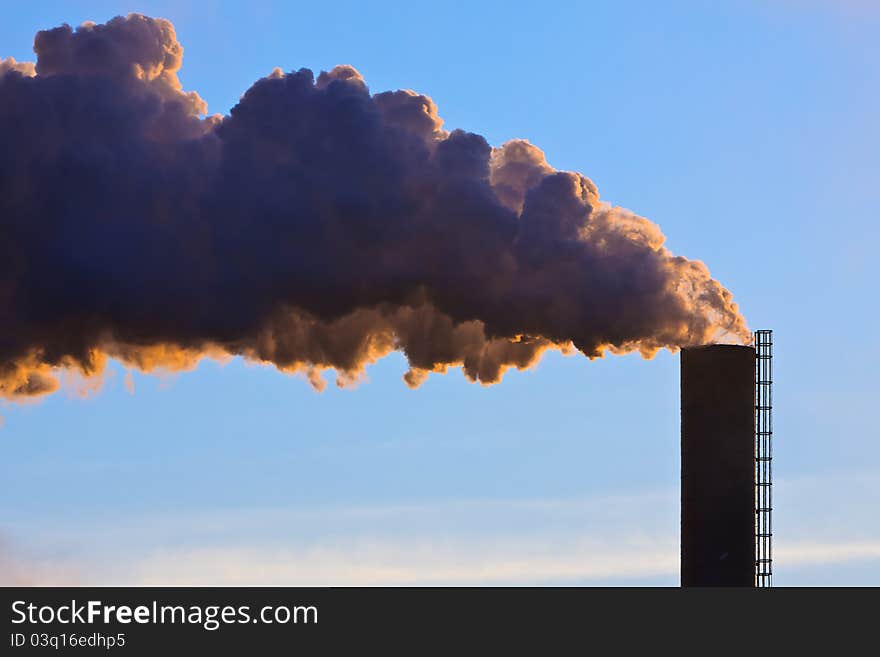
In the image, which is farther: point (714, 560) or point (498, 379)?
point (498, 379)

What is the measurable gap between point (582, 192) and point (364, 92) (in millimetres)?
8997

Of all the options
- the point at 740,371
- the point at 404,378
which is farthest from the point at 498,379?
the point at 740,371

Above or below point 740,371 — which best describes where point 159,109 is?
above

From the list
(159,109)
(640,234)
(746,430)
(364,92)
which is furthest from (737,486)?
(159,109)

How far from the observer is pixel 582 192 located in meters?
90.2

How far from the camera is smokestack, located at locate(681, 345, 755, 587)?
8644 centimetres

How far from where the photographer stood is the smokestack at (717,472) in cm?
8644

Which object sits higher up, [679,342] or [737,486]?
[679,342]

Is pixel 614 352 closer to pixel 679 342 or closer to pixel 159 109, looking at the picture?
pixel 679 342

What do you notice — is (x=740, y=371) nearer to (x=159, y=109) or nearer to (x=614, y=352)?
(x=614, y=352)

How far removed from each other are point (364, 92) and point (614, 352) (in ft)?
44.3

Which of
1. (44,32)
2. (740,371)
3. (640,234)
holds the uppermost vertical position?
(44,32)

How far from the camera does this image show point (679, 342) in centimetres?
8912

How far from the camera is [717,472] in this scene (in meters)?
86.8
